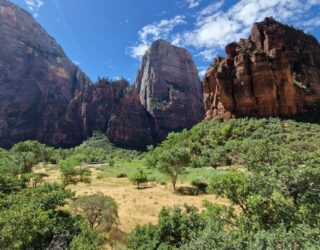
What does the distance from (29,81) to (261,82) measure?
428ft

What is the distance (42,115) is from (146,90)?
63.8 meters

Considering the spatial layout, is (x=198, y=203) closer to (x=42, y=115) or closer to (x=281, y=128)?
(x=281, y=128)

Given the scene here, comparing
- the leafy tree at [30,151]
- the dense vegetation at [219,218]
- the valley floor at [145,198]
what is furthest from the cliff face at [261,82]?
the dense vegetation at [219,218]

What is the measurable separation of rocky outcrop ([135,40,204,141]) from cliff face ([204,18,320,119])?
219 feet

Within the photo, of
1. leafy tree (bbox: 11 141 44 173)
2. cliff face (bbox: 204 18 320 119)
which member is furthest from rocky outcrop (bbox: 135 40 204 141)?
leafy tree (bbox: 11 141 44 173)

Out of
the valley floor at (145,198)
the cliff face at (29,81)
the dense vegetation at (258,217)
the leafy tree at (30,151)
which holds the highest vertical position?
the cliff face at (29,81)

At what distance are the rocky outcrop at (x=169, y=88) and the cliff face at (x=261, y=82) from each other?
219 ft

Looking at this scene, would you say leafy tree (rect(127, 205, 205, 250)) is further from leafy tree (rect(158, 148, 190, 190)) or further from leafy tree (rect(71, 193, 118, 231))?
leafy tree (rect(158, 148, 190, 190))

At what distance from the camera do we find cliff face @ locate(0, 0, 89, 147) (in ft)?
434

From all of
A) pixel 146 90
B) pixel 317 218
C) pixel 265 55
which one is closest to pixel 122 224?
pixel 317 218

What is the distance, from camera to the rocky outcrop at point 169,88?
487 feet

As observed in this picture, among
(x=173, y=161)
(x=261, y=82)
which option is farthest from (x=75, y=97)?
(x=173, y=161)

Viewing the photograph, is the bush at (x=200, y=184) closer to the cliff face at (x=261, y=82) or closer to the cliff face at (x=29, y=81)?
the cliff face at (x=261, y=82)

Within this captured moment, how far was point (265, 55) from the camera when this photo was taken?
68.4m
